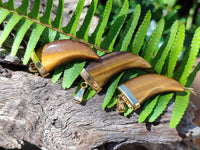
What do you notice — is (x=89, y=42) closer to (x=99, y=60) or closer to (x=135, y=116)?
(x=99, y=60)

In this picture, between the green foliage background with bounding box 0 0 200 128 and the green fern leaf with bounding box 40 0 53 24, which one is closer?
the green foliage background with bounding box 0 0 200 128

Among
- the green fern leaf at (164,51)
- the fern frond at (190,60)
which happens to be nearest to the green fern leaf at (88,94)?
the green fern leaf at (164,51)

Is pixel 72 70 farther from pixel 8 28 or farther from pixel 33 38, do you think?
pixel 8 28

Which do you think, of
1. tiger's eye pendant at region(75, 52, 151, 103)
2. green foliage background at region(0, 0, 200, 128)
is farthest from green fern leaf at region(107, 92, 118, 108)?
tiger's eye pendant at region(75, 52, 151, 103)

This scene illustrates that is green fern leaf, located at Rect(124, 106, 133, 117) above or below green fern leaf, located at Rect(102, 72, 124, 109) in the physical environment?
below

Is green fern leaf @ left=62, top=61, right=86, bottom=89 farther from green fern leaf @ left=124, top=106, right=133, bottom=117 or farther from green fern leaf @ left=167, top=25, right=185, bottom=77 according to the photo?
green fern leaf @ left=167, top=25, right=185, bottom=77

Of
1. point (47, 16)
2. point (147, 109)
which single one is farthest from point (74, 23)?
point (147, 109)

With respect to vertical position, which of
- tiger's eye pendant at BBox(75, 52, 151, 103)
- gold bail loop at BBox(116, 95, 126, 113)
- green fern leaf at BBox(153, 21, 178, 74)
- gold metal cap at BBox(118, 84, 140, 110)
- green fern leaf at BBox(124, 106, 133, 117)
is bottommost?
green fern leaf at BBox(124, 106, 133, 117)

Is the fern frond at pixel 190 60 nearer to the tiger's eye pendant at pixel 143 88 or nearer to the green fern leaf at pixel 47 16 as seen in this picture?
the tiger's eye pendant at pixel 143 88

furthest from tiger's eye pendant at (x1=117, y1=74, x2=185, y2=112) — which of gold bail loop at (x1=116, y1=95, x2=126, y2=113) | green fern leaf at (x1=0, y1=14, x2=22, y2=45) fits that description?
green fern leaf at (x1=0, y1=14, x2=22, y2=45)
